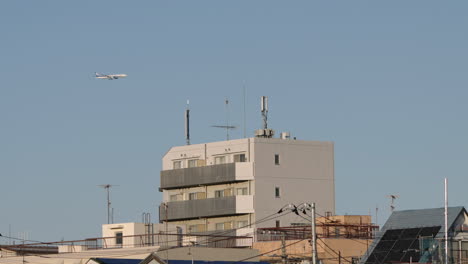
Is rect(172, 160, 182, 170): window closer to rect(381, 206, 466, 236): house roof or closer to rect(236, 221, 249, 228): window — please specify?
rect(236, 221, 249, 228): window

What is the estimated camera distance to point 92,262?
91688 mm

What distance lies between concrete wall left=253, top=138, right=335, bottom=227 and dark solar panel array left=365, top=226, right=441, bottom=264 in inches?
1757

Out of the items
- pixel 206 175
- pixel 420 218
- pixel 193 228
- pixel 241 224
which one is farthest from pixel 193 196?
pixel 420 218

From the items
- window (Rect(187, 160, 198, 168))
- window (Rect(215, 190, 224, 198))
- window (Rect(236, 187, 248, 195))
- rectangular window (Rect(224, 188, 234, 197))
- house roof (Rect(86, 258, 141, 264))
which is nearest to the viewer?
house roof (Rect(86, 258, 141, 264))

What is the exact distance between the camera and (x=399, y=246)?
97562mm

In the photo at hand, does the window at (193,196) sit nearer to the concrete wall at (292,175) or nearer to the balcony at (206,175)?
the balcony at (206,175)

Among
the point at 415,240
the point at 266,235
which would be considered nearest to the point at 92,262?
the point at 415,240

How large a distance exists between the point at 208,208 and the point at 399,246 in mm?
54043

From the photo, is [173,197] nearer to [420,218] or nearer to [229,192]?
[229,192]

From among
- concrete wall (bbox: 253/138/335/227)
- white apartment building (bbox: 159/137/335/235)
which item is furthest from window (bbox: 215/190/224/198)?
concrete wall (bbox: 253/138/335/227)

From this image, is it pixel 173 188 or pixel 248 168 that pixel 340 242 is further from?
pixel 173 188

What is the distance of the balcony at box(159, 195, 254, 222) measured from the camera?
146 m

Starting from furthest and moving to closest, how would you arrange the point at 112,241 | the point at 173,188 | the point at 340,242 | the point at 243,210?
the point at 173,188
the point at 243,210
the point at 112,241
the point at 340,242

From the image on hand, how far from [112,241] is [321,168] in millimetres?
37792
